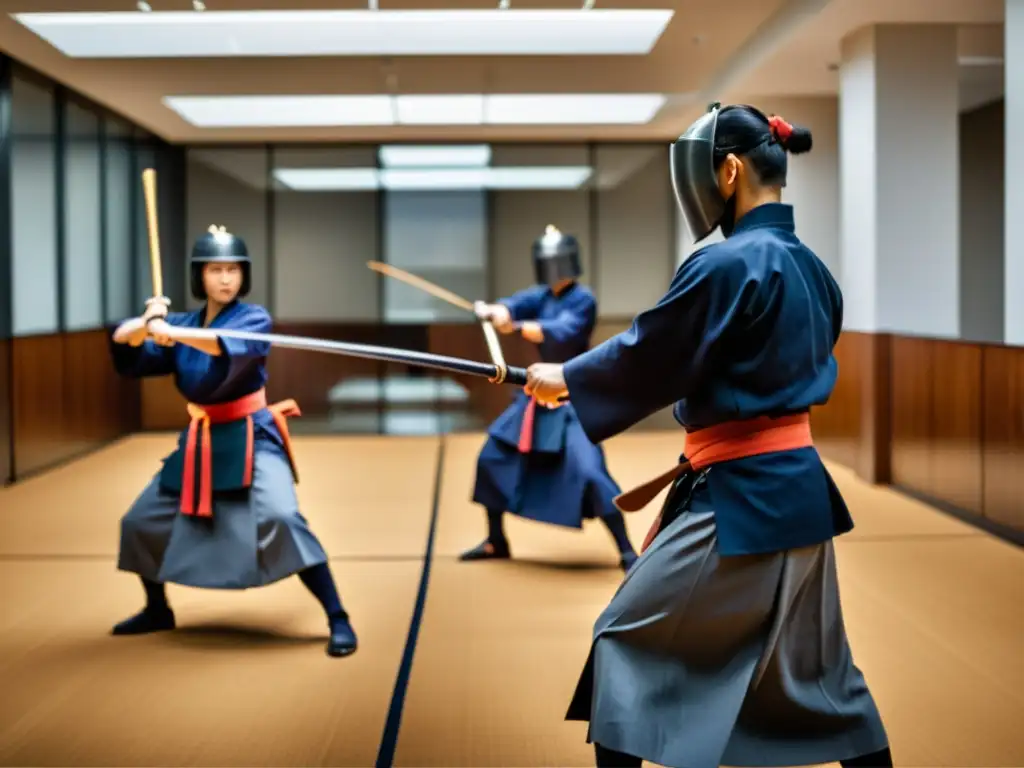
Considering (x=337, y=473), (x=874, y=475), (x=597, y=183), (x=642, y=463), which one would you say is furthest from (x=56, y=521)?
(x=597, y=183)

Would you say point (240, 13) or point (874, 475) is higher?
point (240, 13)

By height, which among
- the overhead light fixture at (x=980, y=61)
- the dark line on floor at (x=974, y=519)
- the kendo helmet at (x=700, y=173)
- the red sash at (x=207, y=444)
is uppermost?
the overhead light fixture at (x=980, y=61)

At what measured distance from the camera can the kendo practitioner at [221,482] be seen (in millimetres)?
3287

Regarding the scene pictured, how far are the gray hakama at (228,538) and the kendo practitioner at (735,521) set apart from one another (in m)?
1.47

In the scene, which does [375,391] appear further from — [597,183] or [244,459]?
[244,459]

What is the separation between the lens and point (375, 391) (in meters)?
9.62

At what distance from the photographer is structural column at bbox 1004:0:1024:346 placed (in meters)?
4.71

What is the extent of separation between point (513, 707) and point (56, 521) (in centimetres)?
338

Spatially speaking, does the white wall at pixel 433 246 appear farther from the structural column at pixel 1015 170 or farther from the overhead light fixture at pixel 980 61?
the structural column at pixel 1015 170

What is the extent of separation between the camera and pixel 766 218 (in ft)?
6.61

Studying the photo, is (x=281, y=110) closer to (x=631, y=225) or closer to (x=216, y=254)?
(x=631, y=225)

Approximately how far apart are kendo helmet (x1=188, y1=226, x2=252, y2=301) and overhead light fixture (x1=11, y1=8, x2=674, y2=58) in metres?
2.44

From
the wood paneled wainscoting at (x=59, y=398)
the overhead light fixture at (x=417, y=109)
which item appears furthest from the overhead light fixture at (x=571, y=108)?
the wood paneled wainscoting at (x=59, y=398)

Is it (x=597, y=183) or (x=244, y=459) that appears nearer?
(x=244, y=459)
